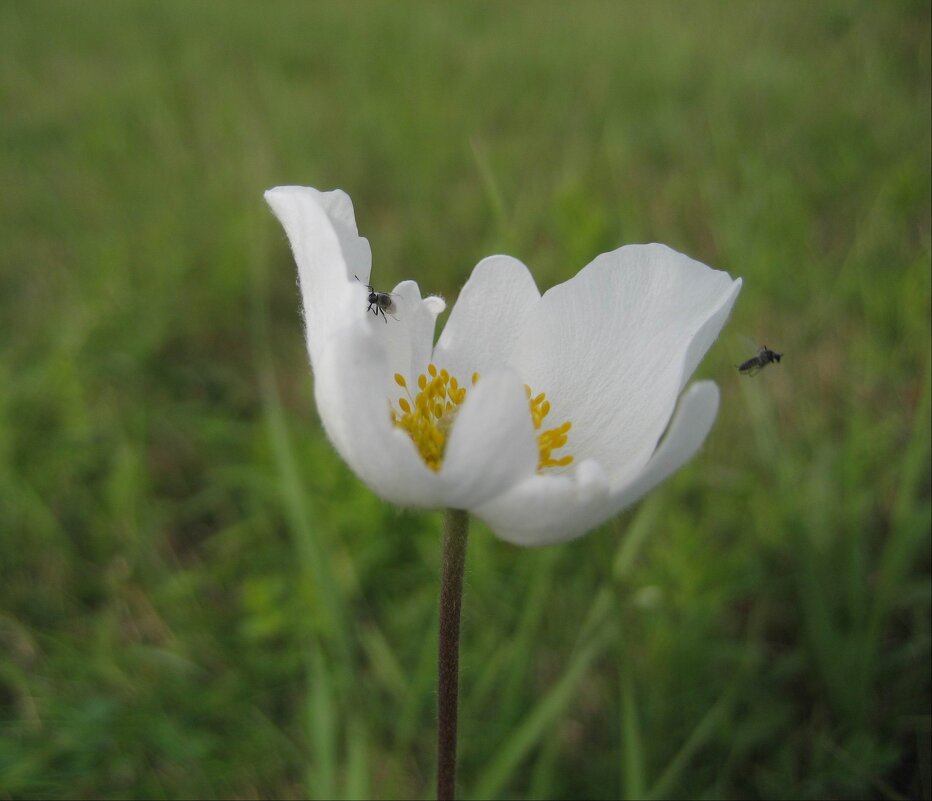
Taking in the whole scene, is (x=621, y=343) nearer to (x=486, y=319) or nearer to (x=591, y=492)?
(x=486, y=319)

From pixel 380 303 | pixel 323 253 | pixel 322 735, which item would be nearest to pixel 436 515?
pixel 322 735

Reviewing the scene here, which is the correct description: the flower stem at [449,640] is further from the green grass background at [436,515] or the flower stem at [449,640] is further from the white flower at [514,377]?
the green grass background at [436,515]

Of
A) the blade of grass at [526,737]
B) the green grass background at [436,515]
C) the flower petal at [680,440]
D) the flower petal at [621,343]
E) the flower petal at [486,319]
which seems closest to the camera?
the flower petal at [680,440]

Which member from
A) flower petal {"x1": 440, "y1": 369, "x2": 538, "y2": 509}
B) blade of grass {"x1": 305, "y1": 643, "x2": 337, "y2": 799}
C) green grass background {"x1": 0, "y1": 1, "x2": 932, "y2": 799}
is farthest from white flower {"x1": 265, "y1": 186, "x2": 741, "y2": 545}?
blade of grass {"x1": 305, "y1": 643, "x2": 337, "y2": 799}

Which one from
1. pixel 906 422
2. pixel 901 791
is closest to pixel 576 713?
pixel 901 791

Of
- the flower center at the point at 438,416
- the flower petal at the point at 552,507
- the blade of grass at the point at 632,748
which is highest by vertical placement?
the flower center at the point at 438,416

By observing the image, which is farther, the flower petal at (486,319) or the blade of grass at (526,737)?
the blade of grass at (526,737)

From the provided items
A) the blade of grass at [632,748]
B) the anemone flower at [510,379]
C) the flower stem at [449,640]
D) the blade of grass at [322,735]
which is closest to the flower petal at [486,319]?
the anemone flower at [510,379]
